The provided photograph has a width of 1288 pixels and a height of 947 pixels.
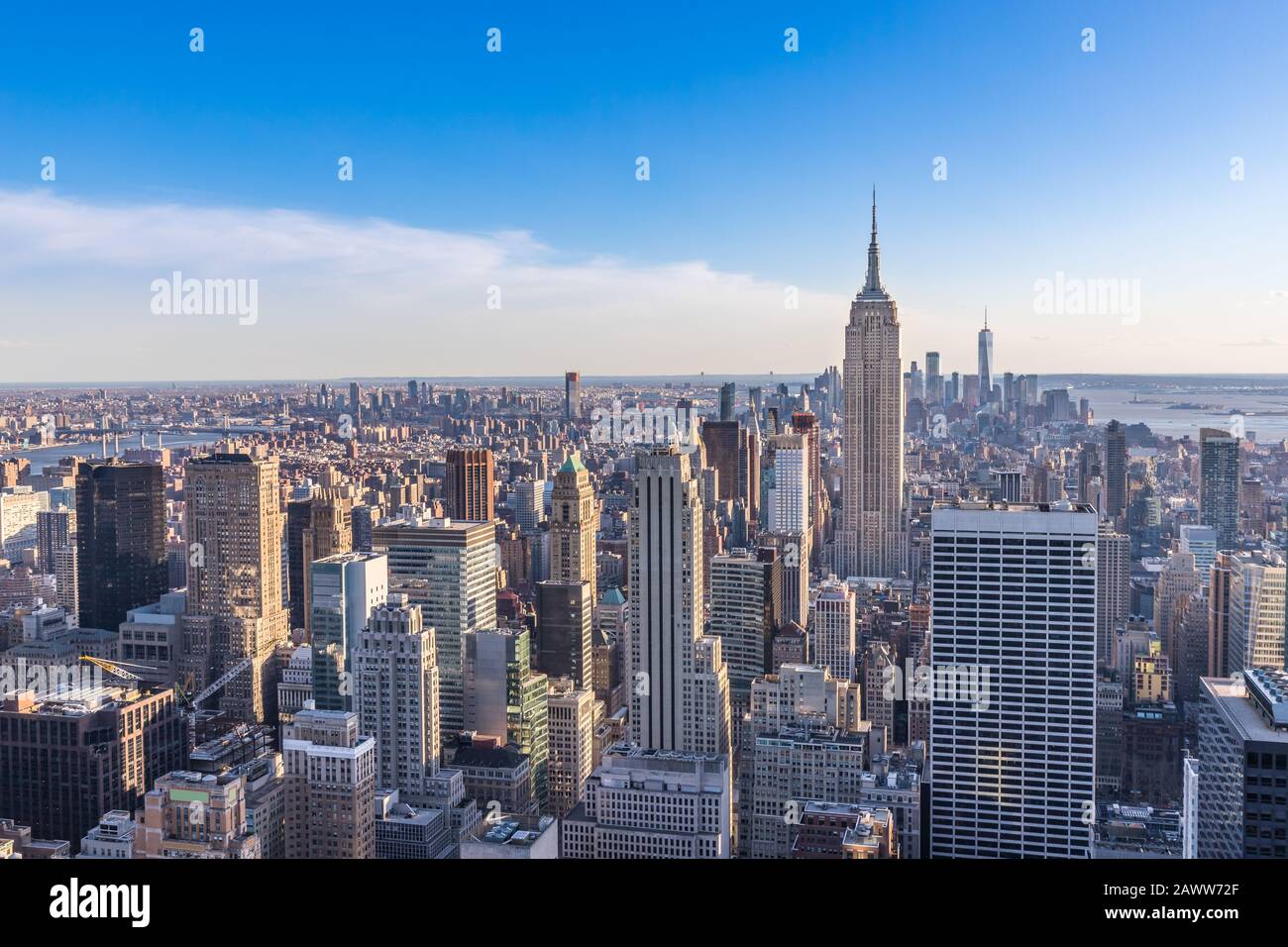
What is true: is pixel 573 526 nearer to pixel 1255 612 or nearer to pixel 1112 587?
pixel 1112 587

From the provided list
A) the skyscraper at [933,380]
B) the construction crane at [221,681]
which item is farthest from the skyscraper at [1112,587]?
the construction crane at [221,681]

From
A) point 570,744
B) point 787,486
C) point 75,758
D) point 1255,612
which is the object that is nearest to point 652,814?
point 570,744

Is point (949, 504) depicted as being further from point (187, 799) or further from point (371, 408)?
point (187, 799)

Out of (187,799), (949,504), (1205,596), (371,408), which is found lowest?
(187,799)

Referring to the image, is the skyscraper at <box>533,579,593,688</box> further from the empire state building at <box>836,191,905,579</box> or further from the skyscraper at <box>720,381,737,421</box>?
the empire state building at <box>836,191,905,579</box>

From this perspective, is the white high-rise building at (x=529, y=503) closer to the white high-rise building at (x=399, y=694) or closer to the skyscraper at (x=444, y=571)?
the skyscraper at (x=444, y=571)

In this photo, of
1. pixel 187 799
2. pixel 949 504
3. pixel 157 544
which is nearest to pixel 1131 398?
pixel 949 504

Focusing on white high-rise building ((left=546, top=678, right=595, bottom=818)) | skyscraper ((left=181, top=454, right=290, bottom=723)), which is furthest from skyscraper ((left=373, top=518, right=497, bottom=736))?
white high-rise building ((left=546, top=678, right=595, bottom=818))
